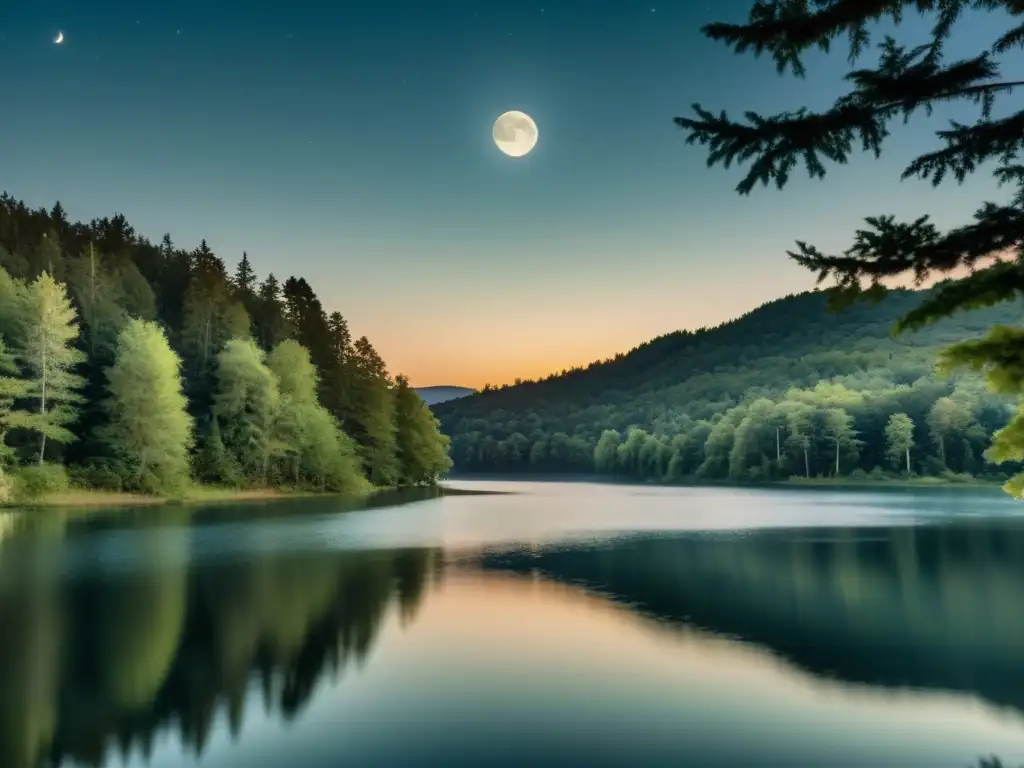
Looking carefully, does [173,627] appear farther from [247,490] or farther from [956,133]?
[247,490]

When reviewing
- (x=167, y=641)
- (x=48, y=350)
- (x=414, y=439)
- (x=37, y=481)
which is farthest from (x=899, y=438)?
(x=167, y=641)

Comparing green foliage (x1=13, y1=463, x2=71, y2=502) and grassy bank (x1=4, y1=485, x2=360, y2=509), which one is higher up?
green foliage (x1=13, y1=463, x2=71, y2=502)

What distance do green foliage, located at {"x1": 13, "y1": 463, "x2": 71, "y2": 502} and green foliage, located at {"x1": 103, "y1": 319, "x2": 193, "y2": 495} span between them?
4.51m

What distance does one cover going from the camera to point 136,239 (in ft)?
429

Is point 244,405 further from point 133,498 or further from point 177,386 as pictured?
point 133,498

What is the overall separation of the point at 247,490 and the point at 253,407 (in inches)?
277

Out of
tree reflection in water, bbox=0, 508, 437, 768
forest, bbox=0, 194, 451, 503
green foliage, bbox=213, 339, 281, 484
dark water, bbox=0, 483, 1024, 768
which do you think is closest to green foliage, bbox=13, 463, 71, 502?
forest, bbox=0, 194, 451, 503

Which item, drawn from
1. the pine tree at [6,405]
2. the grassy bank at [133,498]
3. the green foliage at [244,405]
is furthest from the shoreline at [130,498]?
the green foliage at [244,405]

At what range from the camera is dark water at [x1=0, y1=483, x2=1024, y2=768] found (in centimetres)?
1019

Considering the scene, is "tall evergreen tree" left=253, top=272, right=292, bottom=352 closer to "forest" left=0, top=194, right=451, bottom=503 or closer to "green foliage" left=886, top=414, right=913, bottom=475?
"forest" left=0, top=194, right=451, bottom=503

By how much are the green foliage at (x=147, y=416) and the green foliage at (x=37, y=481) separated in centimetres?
451

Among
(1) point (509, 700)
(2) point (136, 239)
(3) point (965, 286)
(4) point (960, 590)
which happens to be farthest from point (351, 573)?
(2) point (136, 239)

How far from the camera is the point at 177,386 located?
6144 cm

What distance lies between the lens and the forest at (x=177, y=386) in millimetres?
56531
